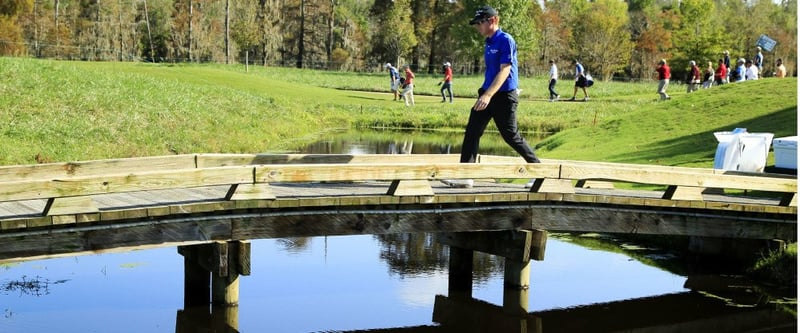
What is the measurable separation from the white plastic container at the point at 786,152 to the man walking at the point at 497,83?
5650mm

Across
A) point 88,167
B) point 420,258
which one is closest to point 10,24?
point 420,258

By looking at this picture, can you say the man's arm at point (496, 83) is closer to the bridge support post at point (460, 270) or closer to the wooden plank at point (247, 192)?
the bridge support post at point (460, 270)

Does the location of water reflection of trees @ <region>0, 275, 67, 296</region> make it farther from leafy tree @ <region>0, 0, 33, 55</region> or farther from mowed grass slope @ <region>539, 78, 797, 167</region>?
leafy tree @ <region>0, 0, 33, 55</region>

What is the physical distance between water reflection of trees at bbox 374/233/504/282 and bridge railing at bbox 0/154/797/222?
5.53 feet

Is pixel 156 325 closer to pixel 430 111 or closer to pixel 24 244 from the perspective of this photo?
Result: pixel 24 244

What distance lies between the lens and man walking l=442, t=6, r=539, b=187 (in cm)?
1433

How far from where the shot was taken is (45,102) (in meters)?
29.2

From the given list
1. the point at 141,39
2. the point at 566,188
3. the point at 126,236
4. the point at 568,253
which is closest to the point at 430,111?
the point at 568,253

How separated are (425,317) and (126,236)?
163 inches

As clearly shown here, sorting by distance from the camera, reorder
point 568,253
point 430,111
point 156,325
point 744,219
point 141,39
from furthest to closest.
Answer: point 141,39 < point 430,111 < point 568,253 < point 744,219 < point 156,325

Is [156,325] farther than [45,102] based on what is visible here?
No

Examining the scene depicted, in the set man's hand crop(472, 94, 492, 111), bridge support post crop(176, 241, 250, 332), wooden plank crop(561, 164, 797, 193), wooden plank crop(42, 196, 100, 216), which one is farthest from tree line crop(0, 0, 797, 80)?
wooden plank crop(42, 196, 100, 216)

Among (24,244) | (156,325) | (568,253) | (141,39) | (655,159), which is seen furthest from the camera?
(141,39)

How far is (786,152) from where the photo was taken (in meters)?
18.5
